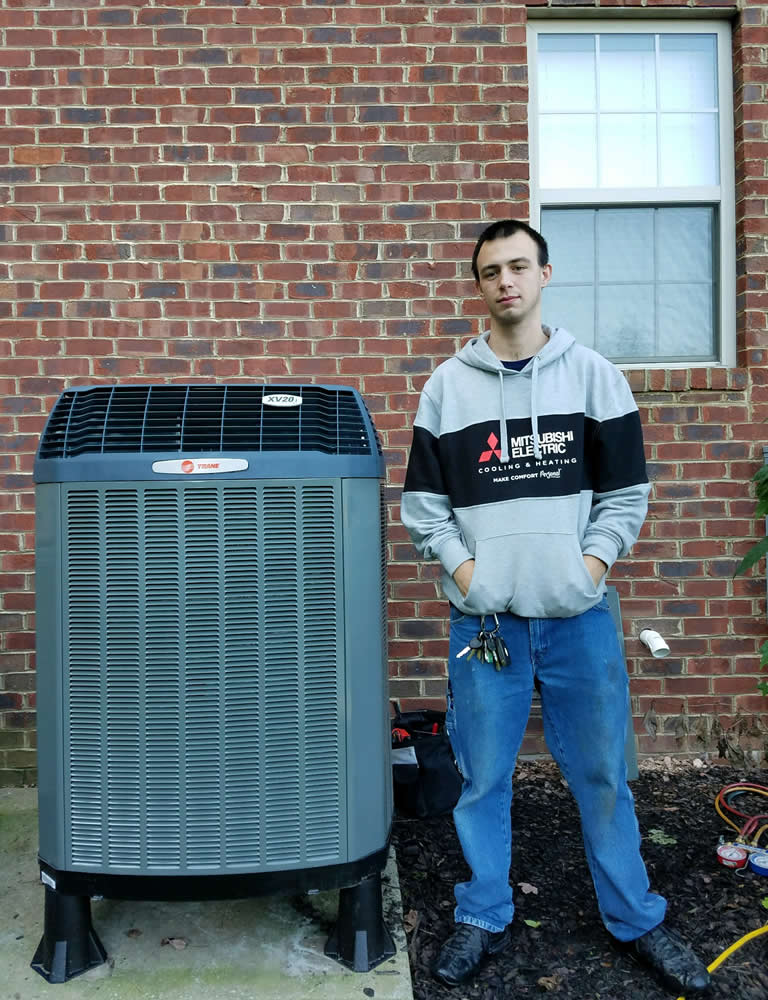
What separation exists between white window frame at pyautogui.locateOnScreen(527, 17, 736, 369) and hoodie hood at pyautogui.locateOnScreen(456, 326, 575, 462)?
1614 millimetres

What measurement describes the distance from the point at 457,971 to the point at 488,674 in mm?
795

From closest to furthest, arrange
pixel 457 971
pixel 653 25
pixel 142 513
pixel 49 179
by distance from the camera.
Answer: pixel 142 513 < pixel 457 971 < pixel 49 179 < pixel 653 25

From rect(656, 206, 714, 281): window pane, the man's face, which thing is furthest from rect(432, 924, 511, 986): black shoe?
rect(656, 206, 714, 281): window pane

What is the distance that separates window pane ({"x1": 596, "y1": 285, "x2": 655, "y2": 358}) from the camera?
375cm

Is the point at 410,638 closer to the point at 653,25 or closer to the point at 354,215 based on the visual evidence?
the point at 354,215

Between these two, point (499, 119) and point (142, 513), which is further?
point (499, 119)

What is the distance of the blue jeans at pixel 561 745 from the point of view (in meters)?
2.12

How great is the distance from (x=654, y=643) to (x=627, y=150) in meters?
2.29

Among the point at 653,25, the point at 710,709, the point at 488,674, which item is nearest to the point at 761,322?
the point at 653,25

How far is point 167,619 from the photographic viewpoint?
198 centimetres

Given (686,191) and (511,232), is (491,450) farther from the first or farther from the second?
(686,191)

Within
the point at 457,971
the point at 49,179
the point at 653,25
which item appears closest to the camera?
the point at 457,971

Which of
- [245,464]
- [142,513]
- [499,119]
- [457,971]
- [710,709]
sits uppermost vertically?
[499,119]

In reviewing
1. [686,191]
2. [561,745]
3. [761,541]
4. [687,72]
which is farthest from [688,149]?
[561,745]
